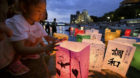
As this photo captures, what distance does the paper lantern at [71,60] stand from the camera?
119 cm

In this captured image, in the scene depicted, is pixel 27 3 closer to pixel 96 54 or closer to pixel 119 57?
pixel 96 54

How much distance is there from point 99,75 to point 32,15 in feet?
5.28

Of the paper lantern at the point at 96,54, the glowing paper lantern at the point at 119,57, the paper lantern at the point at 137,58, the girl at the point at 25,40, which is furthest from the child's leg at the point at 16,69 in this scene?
the paper lantern at the point at 137,58

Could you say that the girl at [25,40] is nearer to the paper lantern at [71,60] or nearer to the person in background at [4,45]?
the person in background at [4,45]

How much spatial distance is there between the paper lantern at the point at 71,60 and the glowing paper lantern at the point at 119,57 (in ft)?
2.58

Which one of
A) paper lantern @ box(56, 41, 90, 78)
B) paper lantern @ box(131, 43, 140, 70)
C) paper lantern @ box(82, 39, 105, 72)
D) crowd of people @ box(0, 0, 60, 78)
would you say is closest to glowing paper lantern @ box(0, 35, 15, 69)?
crowd of people @ box(0, 0, 60, 78)

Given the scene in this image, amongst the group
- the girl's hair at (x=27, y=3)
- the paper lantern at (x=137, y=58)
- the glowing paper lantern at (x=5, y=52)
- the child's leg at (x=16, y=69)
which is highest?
the girl's hair at (x=27, y=3)

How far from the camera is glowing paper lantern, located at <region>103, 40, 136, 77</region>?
167 centimetres

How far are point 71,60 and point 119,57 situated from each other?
3.55 feet

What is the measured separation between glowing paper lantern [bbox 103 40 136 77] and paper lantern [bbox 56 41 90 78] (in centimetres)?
79

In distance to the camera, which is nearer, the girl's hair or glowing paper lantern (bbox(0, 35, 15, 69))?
glowing paper lantern (bbox(0, 35, 15, 69))

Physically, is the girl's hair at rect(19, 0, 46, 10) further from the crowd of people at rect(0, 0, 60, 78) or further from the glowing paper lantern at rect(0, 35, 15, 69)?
the glowing paper lantern at rect(0, 35, 15, 69)

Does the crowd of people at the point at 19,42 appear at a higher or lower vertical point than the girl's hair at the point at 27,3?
lower

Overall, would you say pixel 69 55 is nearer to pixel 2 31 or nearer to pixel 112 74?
pixel 2 31
